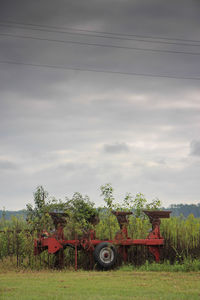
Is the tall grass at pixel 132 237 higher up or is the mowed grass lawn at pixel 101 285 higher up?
the tall grass at pixel 132 237

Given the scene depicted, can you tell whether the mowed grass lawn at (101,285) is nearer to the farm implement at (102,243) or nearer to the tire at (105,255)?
the tire at (105,255)

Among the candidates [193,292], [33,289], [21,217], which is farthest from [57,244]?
[193,292]

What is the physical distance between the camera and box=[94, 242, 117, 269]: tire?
1627 centimetres

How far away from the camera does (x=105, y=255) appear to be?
16359 millimetres

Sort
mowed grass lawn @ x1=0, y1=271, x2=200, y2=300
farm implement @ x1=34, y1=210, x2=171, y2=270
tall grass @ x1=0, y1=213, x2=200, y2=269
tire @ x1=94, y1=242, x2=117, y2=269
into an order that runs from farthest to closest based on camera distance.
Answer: tall grass @ x1=0, y1=213, x2=200, y2=269 → farm implement @ x1=34, y1=210, x2=171, y2=270 → tire @ x1=94, y1=242, x2=117, y2=269 → mowed grass lawn @ x1=0, y1=271, x2=200, y2=300

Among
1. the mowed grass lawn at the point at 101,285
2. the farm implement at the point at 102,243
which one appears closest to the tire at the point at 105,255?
the farm implement at the point at 102,243

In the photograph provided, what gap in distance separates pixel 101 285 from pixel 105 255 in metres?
4.27

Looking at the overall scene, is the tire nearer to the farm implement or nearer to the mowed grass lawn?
the farm implement

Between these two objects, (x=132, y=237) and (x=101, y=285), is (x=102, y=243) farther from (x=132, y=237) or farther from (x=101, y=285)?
(x=101, y=285)

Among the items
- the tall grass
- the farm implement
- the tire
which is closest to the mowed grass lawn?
the tire

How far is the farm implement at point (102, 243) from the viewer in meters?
16.4

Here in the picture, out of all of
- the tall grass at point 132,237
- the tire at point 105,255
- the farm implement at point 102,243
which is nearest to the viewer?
the tire at point 105,255

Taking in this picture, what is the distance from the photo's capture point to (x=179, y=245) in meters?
17.1

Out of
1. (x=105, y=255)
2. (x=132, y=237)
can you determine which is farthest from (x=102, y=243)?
(x=132, y=237)
